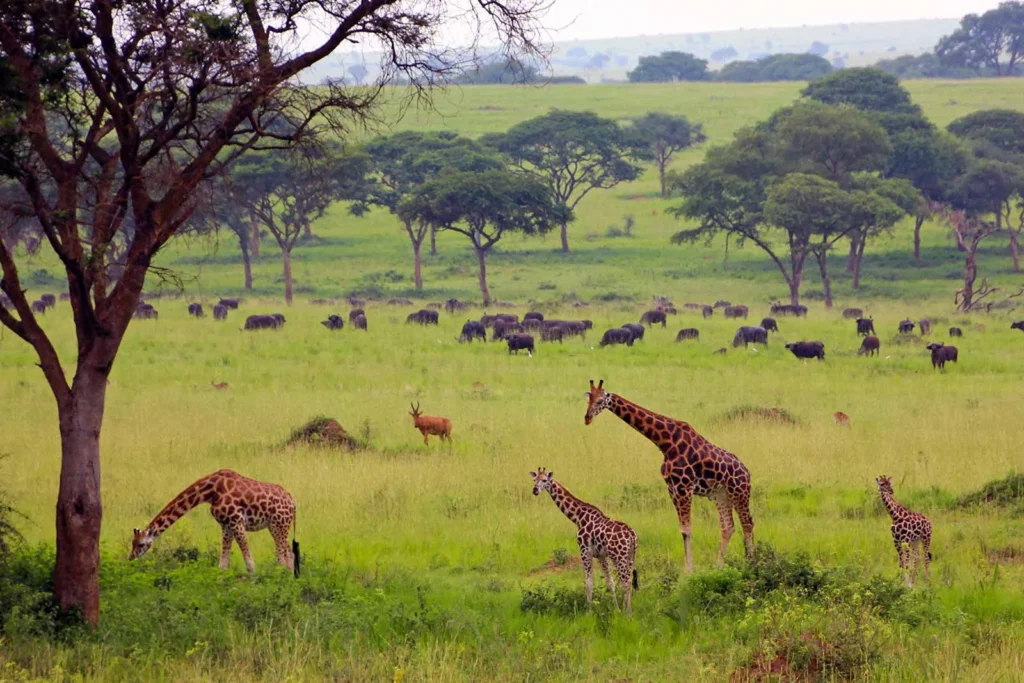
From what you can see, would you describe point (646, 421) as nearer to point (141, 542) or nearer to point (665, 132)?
point (141, 542)

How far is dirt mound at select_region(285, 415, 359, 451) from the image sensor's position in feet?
53.0

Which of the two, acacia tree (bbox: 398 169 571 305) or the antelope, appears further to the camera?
acacia tree (bbox: 398 169 571 305)

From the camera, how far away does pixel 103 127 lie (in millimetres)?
9461

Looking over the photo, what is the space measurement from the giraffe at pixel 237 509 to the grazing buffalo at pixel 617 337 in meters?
19.5

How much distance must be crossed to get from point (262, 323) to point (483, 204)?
15538 millimetres

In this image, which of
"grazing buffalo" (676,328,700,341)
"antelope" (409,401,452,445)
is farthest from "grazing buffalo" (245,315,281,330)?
"antelope" (409,401,452,445)

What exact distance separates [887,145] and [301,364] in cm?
3597

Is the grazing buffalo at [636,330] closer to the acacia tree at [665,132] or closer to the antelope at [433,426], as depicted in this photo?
the antelope at [433,426]

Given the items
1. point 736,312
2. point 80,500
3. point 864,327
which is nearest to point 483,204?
point 736,312

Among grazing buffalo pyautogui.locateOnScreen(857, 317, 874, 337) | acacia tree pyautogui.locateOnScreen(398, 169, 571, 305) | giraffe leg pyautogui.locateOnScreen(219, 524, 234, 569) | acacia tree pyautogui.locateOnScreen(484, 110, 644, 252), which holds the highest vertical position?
acacia tree pyautogui.locateOnScreen(484, 110, 644, 252)

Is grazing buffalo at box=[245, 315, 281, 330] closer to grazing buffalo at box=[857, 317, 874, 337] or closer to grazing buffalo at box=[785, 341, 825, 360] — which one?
grazing buffalo at box=[785, 341, 825, 360]

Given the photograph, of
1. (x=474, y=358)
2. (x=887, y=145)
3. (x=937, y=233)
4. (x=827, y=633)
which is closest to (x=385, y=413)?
(x=474, y=358)

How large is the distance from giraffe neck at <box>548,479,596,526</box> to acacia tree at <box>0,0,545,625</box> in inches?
142

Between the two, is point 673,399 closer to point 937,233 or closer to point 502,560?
point 502,560
